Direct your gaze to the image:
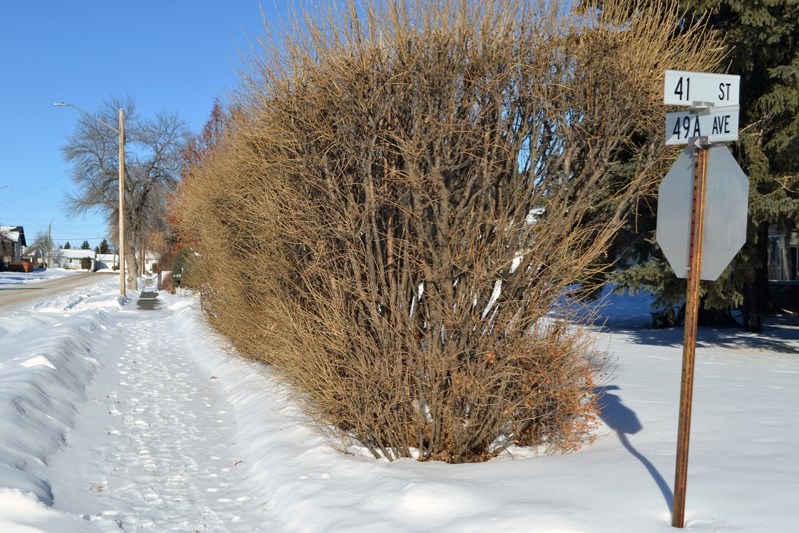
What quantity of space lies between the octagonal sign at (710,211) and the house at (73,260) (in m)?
118

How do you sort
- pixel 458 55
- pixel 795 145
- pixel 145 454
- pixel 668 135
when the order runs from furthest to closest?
pixel 795 145 → pixel 145 454 → pixel 458 55 → pixel 668 135

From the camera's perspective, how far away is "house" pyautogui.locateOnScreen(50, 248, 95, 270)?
12188 cm

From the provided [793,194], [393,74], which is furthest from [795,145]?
[393,74]

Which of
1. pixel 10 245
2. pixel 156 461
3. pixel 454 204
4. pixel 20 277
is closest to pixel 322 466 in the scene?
pixel 156 461

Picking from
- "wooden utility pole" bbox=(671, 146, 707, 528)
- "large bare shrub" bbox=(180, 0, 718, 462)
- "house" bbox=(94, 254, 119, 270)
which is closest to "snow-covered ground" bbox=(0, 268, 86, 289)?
"large bare shrub" bbox=(180, 0, 718, 462)

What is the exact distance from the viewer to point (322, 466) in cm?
664

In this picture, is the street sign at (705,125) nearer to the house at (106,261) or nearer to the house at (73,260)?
the house at (73,260)

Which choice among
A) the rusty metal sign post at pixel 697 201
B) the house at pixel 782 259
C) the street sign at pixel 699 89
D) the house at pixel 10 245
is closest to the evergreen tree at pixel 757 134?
the street sign at pixel 699 89

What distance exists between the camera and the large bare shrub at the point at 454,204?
6.32 m

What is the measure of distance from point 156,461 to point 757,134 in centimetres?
1178

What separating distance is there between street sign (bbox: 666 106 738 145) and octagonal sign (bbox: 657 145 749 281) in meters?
0.09

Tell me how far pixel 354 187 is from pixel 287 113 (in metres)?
0.98

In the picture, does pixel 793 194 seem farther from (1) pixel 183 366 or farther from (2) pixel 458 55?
(1) pixel 183 366

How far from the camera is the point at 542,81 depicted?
6.57 meters
